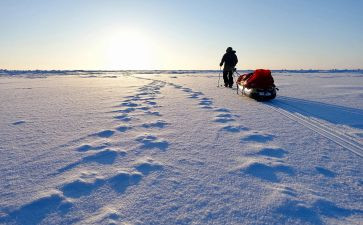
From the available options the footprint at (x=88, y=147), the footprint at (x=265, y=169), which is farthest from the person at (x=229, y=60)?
the footprint at (x=265, y=169)

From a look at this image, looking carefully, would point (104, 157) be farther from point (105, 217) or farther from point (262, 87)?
point (262, 87)

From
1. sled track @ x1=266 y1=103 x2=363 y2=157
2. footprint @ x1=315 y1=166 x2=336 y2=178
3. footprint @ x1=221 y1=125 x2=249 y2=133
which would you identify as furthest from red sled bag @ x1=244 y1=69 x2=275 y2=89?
footprint @ x1=315 y1=166 x2=336 y2=178

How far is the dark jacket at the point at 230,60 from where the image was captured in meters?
14.4

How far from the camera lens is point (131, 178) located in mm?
3230

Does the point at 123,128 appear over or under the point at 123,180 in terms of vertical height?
over

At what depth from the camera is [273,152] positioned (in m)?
4.17

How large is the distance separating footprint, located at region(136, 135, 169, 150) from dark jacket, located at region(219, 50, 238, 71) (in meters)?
10.2

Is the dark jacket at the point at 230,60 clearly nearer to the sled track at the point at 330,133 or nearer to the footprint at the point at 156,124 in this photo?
the sled track at the point at 330,133

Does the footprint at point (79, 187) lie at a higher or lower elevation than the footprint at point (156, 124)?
lower

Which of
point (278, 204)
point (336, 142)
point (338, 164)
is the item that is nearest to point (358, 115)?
point (336, 142)

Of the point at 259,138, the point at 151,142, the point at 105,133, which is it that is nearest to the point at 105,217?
the point at 151,142

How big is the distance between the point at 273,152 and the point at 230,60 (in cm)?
1079

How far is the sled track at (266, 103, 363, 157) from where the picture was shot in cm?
445

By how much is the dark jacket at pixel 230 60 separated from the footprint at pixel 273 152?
34.7 ft
